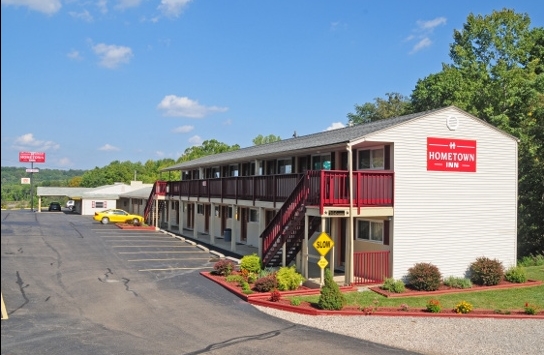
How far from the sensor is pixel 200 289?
60.6 feet

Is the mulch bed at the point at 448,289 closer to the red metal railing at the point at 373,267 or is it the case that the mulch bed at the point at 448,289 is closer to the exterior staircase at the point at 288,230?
the red metal railing at the point at 373,267

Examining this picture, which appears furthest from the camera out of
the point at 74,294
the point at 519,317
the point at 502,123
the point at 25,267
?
the point at 502,123

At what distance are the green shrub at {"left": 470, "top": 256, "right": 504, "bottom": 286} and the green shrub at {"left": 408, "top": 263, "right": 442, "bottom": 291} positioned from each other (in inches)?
88.8

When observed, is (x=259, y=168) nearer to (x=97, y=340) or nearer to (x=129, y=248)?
(x=129, y=248)

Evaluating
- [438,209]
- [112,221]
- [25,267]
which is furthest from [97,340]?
[112,221]

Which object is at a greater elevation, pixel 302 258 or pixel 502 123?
pixel 502 123

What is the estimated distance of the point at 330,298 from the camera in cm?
1535

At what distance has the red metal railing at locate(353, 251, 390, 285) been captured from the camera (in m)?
19.1

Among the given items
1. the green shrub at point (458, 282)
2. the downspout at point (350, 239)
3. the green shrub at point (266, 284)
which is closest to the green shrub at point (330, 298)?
the green shrub at point (266, 284)

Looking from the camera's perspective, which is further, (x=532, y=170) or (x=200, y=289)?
(x=532, y=170)

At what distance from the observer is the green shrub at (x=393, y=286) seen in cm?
1809

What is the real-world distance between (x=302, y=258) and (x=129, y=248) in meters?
13.0

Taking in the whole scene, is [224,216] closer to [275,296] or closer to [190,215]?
[190,215]

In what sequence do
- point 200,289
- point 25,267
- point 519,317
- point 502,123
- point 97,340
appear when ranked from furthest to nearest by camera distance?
point 502,123
point 25,267
point 200,289
point 519,317
point 97,340
